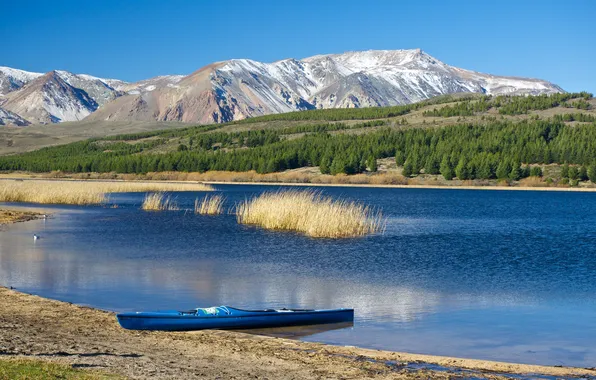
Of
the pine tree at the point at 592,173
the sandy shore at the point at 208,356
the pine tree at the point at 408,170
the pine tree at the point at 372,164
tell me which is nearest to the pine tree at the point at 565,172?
the pine tree at the point at 592,173

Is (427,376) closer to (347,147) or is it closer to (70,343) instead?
(70,343)

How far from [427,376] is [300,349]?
2.70m

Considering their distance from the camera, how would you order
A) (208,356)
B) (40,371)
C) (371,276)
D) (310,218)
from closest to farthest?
(40,371), (208,356), (371,276), (310,218)

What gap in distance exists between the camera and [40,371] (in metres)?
9.77

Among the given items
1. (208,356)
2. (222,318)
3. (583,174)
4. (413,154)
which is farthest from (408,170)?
(208,356)

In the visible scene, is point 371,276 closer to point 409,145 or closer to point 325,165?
point 325,165

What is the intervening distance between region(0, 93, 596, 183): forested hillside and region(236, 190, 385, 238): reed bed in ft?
205

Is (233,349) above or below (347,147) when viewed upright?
below

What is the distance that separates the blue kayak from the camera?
14.1 meters

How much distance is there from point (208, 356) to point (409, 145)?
104m

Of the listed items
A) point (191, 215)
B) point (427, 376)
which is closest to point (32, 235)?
point (191, 215)

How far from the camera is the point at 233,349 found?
1285cm

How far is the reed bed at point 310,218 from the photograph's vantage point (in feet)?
110

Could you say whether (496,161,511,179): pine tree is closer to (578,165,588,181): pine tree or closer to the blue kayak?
(578,165,588,181): pine tree
